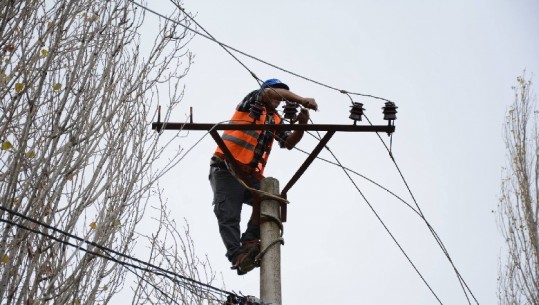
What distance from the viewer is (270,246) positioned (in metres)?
5.93

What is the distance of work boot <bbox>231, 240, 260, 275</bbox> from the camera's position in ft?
20.1

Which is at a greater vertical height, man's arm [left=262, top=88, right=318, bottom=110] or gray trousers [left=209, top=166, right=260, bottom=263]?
man's arm [left=262, top=88, right=318, bottom=110]

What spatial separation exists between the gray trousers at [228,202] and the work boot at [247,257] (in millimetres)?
191

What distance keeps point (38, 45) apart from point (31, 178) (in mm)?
1290

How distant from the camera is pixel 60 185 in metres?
6.32

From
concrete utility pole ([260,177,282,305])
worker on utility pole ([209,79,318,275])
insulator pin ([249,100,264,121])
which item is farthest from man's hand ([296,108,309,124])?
concrete utility pole ([260,177,282,305])

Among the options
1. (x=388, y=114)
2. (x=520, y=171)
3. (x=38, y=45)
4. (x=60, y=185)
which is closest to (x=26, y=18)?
(x=38, y=45)

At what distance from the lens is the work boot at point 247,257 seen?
612cm

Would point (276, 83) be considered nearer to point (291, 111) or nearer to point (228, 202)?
point (291, 111)

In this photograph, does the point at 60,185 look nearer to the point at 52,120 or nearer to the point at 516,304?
the point at 52,120

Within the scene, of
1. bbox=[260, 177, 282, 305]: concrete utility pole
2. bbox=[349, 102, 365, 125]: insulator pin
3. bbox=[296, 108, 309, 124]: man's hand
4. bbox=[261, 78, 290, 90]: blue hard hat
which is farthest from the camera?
bbox=[261, 78, 290, 90]: blue hard hat

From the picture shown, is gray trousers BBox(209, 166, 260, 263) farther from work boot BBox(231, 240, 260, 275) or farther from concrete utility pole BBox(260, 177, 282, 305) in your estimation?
concrete utility pole BBox(260, 177, 282, 305)

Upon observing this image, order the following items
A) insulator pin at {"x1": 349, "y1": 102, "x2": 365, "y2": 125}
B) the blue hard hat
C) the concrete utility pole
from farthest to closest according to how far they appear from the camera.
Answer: the blue hard hat, insulator pin at {"x1": 349, "y1": 102, "x2": 365, "y2": 125}, the concrete utility pole

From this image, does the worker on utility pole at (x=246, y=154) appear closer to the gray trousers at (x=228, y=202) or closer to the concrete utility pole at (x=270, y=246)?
the gray trousers at (x=228, y=202)
